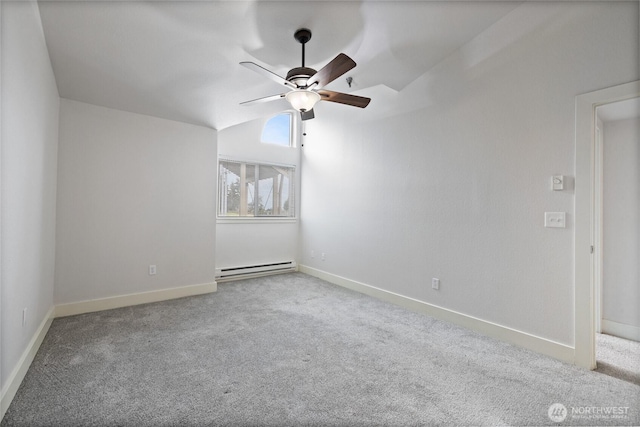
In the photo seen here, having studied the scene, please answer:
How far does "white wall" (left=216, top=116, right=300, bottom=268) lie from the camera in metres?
4.68

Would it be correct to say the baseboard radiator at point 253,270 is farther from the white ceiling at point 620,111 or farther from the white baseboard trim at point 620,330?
the white ceiling at point 620,111

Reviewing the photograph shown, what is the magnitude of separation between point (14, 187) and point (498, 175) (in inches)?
143

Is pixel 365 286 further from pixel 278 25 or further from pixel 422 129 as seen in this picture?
pixel 278 25

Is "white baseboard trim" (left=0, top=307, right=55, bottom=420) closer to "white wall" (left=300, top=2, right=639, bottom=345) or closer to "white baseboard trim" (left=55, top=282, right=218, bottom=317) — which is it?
"white baseboard trim" (left=55, top=282, right=218, bottom=317)

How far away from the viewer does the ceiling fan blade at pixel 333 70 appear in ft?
6.68

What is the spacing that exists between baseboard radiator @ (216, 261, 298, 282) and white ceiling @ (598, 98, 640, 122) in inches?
178

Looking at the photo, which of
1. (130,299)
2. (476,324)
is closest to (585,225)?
(476,324)

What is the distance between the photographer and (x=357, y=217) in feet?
14.0

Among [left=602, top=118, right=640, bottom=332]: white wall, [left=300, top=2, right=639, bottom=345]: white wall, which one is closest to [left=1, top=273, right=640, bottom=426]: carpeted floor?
[left=300, top=2, right=639, bottom=345]: white wall

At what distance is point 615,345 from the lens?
2543 mm

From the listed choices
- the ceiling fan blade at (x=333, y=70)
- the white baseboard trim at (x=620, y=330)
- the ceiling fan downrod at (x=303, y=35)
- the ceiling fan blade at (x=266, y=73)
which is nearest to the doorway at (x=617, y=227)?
the white baseboard trim at (x=620, y=330)

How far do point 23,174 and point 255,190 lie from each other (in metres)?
3.28

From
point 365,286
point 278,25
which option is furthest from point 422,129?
point 365,286

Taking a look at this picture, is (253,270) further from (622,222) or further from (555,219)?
(622,222)
